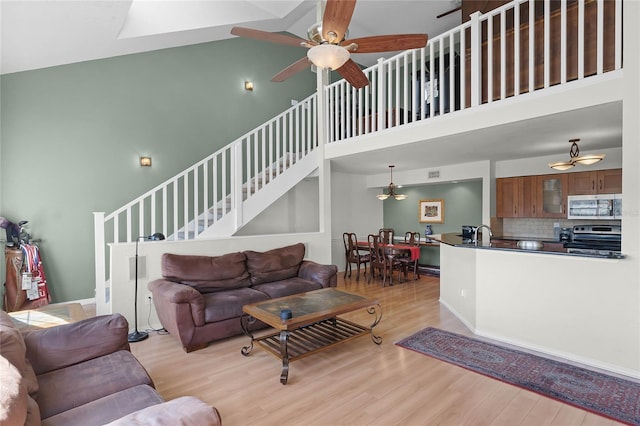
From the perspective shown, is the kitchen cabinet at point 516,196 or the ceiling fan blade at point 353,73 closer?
the ceiling fan blade at point 353,73

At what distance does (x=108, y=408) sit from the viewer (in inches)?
61.7

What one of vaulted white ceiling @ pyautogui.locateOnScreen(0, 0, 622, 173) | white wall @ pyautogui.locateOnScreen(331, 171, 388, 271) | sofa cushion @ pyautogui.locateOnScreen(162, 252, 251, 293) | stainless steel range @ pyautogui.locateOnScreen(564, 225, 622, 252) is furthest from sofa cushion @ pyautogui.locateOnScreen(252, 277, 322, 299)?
stainless steel range @ pyautogui.locateOnScreen(564, 225, 622, 252)

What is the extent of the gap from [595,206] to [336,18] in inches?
199

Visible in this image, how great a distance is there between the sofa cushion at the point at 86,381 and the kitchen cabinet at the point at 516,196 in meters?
6.09

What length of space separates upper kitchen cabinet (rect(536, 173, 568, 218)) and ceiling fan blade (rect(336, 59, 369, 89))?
414 centimetres

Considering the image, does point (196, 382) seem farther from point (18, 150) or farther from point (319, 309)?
point (18, 150)

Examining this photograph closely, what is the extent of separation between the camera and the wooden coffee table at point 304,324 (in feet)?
9.14

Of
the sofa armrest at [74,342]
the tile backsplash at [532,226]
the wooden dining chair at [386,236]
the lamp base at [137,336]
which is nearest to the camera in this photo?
the sofa armrest at [74,342]

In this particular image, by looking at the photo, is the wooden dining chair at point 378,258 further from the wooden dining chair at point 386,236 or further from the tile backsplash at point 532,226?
the tile backsplash at point 532,226

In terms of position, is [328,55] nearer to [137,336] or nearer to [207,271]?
[207,271]

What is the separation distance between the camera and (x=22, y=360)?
166 cm

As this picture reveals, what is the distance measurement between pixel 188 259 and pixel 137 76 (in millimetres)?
3478

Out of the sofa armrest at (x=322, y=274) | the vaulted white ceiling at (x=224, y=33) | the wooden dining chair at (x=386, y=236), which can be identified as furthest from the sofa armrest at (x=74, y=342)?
the wooden dining chair at (x=386, y=236)

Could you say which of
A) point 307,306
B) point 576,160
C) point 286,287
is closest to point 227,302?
point 286,287
